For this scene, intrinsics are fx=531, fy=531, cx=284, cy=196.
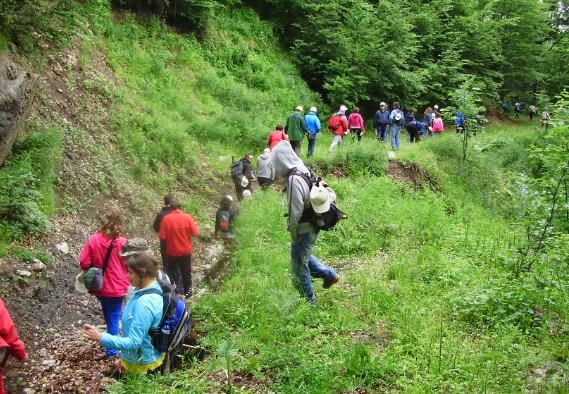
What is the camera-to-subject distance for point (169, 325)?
4.66m

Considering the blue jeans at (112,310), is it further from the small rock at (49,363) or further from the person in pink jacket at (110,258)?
the small rock at (49,363)

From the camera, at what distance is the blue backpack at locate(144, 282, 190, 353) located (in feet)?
15.2

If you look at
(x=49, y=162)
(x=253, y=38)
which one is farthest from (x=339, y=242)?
(x=253, y=38)

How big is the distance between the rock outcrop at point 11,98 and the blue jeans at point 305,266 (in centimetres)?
485

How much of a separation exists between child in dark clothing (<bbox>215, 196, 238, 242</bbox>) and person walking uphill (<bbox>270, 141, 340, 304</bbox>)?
3.09m

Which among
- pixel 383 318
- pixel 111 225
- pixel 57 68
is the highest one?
pixel 57 68

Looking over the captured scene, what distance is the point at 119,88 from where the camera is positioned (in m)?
13.6

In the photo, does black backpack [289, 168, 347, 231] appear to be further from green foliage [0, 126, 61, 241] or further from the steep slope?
green foliage [0, 126, 61, 241]

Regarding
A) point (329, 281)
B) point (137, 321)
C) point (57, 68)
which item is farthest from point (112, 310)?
point (57, 68)

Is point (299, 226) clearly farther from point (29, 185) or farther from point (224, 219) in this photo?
point (29, 185)

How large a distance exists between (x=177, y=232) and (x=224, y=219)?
2070mm

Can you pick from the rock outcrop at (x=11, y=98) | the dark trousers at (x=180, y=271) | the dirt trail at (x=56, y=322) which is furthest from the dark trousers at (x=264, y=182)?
the rock outcrop at (x=11, y=98)

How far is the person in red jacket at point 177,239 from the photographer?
7.76 metres

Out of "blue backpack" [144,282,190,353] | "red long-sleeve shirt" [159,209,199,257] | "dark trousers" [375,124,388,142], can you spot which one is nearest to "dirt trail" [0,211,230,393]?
"red long-sleeve shirt" [159,209,199,257]
